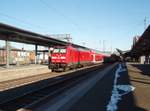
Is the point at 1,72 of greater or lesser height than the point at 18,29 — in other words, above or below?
below

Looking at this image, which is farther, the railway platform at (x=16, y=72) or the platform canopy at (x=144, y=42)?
the platform canopy at (x=144, y=42)

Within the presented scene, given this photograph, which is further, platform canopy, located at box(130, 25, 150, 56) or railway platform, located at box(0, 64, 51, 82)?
platform canopy, located at box(130, 25, 150, 56)

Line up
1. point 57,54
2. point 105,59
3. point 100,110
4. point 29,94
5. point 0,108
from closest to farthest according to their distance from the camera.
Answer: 1. point 100,110
2. point 0,108
3. point 29,94
4. point 57,54
5. point 105,59

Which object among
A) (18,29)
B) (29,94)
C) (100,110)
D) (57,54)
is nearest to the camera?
(100,110)

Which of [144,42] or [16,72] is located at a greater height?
[144,42]

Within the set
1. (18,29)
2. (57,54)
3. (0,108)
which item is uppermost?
(18,29)

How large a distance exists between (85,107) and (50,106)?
1.54 meters

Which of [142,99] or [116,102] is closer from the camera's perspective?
[116,102]

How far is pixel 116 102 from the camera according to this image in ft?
42.7

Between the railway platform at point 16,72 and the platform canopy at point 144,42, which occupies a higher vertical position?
the platform canopy at point 144,42

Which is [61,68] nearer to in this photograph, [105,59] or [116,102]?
[116,102]

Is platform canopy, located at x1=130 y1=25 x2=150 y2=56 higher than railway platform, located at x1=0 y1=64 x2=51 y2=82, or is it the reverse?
platform canopy, located at x1=130 y1=25 x2=150 y2=56

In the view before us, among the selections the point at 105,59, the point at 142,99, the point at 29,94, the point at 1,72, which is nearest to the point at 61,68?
the point at 1,72

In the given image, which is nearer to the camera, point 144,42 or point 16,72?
point 16,72
